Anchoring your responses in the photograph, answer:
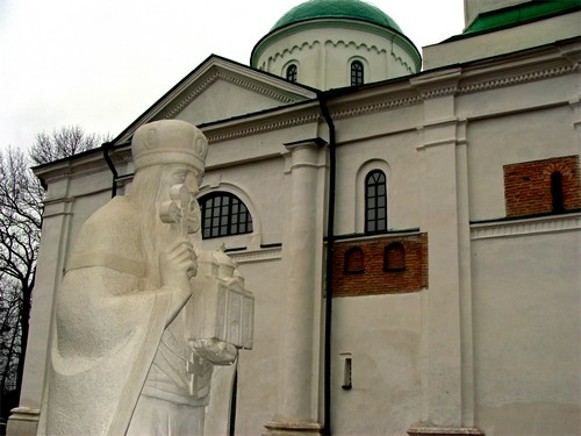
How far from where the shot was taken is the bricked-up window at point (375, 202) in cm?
1482

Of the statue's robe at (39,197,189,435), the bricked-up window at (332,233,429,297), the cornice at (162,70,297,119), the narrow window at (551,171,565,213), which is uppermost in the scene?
the cornice at (162,70,297,119)

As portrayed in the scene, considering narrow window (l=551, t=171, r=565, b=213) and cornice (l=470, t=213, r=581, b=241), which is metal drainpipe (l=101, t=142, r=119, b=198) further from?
narrow window (l=551, t=171, r=565, b=213)

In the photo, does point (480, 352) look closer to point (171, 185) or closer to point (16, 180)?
point (171, 185)

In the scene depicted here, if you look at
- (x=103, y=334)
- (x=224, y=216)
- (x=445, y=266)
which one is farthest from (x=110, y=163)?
(x=103, y=334)

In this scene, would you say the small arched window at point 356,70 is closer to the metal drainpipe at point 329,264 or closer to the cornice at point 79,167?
the metal drainpipe at point 329,264

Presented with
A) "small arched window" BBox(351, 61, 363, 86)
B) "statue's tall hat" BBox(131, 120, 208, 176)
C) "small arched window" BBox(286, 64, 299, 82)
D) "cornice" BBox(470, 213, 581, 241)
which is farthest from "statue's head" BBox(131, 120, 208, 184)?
"small arched window" BBox(286, 64, 299, 82)

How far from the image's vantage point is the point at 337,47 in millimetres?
21219

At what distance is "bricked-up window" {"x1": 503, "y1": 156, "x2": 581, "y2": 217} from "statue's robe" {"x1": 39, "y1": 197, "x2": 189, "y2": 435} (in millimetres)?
11155

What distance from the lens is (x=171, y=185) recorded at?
3.59m

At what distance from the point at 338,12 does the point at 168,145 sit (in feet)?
62.7

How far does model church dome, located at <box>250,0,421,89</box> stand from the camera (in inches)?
826

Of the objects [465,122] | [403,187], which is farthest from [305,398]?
[465,122]

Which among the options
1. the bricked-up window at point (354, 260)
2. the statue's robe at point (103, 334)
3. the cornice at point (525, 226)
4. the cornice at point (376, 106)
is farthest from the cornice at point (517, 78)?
the statue's robe at point (103, 334)

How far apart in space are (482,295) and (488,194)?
2.06 m
